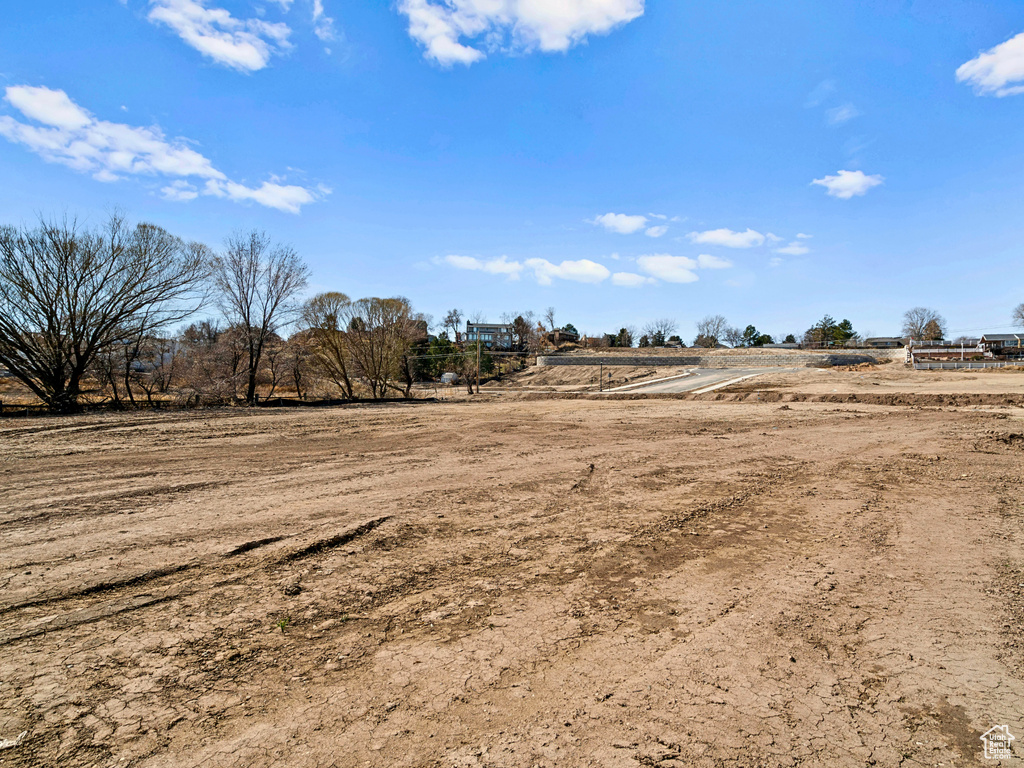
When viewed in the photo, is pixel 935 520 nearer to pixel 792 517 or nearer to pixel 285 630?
pixel 792 517

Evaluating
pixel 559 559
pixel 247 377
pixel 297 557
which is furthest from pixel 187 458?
pixel 247 377

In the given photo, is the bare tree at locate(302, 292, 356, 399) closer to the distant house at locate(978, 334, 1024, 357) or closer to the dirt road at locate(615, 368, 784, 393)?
the dirt road at locate(615, 368, 784, 393)

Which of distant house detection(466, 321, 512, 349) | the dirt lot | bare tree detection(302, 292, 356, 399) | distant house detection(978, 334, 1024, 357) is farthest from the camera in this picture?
distant house detection(466, 321, 512, 349)

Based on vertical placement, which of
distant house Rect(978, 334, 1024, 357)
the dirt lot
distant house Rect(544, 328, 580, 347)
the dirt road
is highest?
distant house Rect(544, 328, 580, 347)

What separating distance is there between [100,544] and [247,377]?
68.2 feet

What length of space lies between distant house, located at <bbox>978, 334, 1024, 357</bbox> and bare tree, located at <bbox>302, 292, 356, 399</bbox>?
74.0 meters

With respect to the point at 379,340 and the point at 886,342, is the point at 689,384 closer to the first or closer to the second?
the point at 379,340

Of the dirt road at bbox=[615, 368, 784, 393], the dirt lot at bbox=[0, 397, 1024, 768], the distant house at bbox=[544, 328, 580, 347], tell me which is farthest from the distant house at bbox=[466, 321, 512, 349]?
the dirt lot at bbox=[0, 397, 1024, 768]

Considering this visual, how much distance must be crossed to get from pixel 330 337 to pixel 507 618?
26464 mm

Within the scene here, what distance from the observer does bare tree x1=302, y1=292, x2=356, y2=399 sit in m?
27.0

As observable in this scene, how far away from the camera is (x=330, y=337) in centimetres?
2727

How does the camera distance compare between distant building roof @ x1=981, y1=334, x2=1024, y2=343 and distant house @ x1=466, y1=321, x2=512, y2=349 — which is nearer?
distant building roof @ x1=981, y1=334, x2=1024, y2=343

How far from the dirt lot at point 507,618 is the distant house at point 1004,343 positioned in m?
72.6

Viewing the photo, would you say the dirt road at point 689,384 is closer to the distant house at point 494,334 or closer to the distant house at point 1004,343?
the distant house at point 494,334
